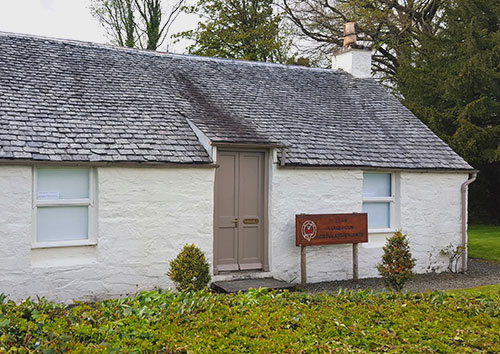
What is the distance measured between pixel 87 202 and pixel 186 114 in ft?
9.97

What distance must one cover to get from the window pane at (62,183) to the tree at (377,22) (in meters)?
18.3

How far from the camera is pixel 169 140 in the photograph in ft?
35.7

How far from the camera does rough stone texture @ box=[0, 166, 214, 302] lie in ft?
30.3

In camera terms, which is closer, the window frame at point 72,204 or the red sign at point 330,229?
the window frame at point 72,204

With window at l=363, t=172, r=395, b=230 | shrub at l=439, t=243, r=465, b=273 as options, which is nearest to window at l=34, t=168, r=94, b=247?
window at l=363, t=172, r=395, b=230

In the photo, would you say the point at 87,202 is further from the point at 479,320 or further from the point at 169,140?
the point at 479,320

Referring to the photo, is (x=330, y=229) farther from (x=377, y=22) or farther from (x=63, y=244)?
(x=377, y=22)

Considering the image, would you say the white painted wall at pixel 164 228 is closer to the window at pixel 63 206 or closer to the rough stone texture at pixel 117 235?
the rough stone texture at pixel 117 235

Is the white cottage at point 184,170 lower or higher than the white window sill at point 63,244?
higher

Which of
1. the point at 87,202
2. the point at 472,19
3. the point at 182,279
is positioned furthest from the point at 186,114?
the point at 472,19

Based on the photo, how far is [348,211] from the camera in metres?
12.4

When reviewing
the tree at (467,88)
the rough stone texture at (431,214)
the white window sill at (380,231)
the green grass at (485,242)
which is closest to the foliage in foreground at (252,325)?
the white window sill at (380,231)

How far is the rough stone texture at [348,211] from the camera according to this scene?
1157 cm

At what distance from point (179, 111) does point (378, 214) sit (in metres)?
5.32
